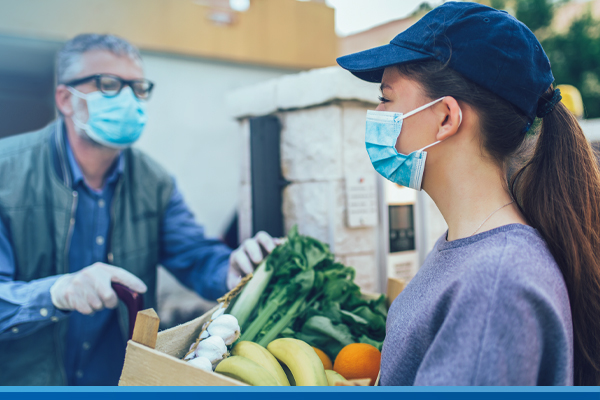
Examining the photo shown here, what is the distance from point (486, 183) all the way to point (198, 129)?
16.5 feet

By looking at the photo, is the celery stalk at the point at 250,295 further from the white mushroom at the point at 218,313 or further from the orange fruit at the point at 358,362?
→ the orange fruit at the point at 358,362

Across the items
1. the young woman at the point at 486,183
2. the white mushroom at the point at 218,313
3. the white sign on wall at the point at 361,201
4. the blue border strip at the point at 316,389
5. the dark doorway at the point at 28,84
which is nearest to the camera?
the blue border strip at the point at 316,389

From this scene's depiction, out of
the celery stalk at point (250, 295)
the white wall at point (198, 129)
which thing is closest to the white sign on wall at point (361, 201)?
the celery stalk at point (250, 295)

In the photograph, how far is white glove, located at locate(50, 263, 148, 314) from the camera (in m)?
1.59

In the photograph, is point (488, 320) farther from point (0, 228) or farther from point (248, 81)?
point (248, 81)

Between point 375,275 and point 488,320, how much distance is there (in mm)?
1666

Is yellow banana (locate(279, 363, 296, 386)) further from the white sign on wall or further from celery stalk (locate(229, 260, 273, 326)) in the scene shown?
the white sign on wall

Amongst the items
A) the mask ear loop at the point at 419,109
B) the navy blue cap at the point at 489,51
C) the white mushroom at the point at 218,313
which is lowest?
the white mushroom at the point at 218,313

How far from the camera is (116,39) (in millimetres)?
2354

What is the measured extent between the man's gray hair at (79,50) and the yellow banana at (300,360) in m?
1.83

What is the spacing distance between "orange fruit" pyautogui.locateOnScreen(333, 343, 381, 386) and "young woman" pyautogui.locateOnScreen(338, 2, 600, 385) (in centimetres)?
25

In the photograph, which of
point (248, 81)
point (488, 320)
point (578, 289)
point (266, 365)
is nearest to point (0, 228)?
point (266, 365)

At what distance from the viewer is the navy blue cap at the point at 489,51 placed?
105 centimetres

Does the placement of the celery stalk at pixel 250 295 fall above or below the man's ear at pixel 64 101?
below
